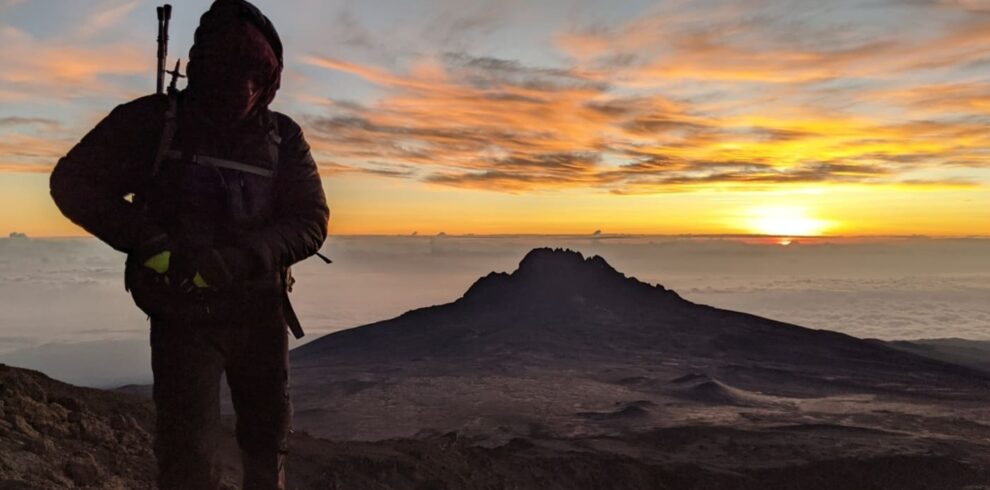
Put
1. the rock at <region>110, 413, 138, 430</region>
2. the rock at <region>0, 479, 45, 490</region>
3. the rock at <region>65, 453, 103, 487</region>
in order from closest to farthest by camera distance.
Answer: the rock at <region>0, 479, 45, 490</region> → the rock at <region>65, 453, 103, 487</region> → the rock at <region>110, 413, 138, 430</region>

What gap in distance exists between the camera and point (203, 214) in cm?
270

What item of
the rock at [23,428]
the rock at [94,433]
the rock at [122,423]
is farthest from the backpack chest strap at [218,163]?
the rock at [122,423]

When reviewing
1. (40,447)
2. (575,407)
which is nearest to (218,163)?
(40,447)

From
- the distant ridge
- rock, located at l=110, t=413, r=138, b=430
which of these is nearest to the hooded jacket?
rock, located at l=110, t=413, r=138, b=430

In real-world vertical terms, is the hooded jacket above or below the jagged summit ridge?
above

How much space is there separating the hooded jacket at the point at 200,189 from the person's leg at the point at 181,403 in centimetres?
12

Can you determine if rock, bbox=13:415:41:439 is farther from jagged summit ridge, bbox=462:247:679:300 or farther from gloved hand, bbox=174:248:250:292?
jagged summit ridge, bbox=462:247:679:300

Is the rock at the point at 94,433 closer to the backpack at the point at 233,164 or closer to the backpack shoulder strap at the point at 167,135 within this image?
the backpack at the point at 233,164

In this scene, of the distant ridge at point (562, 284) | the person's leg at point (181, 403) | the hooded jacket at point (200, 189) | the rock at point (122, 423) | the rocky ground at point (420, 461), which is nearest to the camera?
the hooded jacket at point (200, 189)

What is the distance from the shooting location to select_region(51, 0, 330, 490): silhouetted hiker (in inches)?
100

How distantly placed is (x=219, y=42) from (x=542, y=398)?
40.1m

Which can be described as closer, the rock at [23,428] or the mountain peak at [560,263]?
the rock at [23,428]

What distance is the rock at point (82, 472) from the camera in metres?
5.37

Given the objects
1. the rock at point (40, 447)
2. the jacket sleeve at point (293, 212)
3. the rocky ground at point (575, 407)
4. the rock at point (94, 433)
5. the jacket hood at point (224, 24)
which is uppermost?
the jacket hood at point (224, 24)
